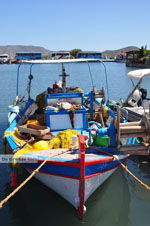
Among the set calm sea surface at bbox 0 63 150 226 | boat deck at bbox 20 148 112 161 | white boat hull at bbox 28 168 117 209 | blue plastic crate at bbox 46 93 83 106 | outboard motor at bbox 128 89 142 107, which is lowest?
calm sea surface at bbox 0 63 150 226

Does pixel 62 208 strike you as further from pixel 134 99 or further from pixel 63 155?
pixel 134 99

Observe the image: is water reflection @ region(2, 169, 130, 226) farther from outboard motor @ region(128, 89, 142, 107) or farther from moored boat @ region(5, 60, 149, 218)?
Answer: outboard motor @ region(128, 89, 142, 107)

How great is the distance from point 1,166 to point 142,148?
19.8 ft

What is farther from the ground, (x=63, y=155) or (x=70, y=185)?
(x=63, y=155)

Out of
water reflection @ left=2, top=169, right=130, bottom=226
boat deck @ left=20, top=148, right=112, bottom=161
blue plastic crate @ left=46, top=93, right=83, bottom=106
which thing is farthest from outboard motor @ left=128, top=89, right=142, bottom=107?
boat deck @ left=20, top=148, right=112, bottom=161

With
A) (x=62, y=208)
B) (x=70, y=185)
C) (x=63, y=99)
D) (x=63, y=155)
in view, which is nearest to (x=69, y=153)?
(x=63, y=155)

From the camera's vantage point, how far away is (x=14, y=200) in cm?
848

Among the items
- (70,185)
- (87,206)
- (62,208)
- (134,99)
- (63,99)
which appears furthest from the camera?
(134,99)

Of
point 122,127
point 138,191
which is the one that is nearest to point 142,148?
point 122,127

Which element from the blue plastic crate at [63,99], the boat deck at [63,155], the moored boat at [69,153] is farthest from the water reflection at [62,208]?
the blue plastic crate at [63,99]

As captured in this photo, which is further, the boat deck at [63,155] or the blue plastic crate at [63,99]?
the blue plastic crate at [63,99]

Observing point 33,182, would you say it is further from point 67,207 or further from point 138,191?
point 138,191

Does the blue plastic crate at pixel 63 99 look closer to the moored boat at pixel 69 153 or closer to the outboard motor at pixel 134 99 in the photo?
the moored boat at pixel 69 153

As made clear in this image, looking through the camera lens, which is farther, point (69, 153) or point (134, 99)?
point (134, 99)
